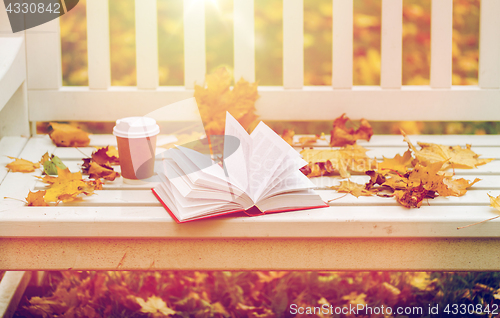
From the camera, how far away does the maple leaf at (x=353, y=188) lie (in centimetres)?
112

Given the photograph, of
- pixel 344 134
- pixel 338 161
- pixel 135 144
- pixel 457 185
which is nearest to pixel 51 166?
pixel 135 144

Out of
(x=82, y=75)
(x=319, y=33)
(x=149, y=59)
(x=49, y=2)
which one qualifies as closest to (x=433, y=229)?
(x=149, y=59)

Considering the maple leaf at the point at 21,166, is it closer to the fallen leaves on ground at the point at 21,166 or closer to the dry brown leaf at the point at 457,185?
the fallen leaves on ground at the point at 21,166

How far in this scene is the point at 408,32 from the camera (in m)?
2.54

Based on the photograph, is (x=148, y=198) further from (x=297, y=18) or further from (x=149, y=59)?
(x=297, y=18)

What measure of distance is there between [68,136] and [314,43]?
1.59 metres

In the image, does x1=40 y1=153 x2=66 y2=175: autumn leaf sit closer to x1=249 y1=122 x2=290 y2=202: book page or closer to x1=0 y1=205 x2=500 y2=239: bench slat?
x1=0 y1=205 x2=500 y2=239: bench slat

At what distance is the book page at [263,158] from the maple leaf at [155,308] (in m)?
0.75

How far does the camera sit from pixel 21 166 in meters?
1.27

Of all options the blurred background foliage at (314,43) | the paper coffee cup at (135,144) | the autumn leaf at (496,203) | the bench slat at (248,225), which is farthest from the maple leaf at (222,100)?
the blurred background foliage at (314,43)

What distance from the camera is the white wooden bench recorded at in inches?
38.7

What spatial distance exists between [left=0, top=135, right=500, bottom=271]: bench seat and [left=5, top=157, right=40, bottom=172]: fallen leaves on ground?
0.70ft

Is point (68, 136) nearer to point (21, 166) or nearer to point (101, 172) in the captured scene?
point (21, 166)

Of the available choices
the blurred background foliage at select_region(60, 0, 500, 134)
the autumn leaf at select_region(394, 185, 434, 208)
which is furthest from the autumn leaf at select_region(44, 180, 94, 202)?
the blurred background foliage at select_region(60, 0, 500, 134)
